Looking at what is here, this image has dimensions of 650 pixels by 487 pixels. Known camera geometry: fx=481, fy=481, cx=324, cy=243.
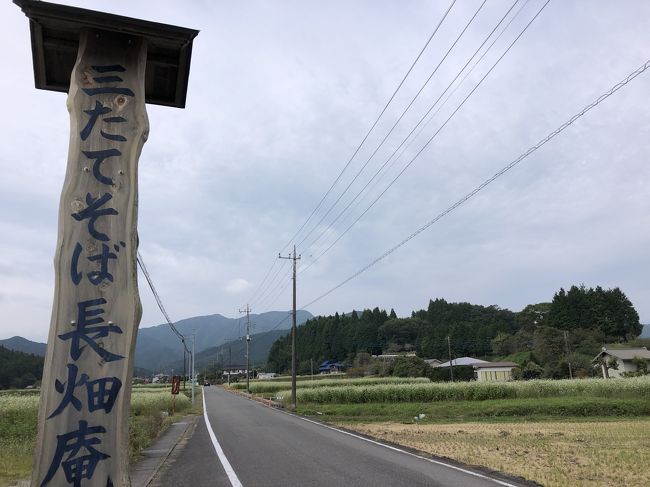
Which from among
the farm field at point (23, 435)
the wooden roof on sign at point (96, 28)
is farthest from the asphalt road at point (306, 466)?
the wooden roof on sign at point (96, 28)

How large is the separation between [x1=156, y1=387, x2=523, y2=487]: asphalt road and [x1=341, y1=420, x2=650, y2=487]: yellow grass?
1084mm

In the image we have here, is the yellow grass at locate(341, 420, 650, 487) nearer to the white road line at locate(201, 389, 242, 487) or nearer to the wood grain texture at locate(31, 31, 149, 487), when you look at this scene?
the white road line at locate(201, 389, 242, 487)

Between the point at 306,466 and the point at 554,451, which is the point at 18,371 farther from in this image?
the point at 554,451

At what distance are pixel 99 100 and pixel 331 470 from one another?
26.7 ft

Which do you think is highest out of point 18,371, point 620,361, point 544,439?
point 18,371

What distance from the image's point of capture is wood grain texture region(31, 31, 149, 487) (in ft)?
9.30

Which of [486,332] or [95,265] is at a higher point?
[486,332]

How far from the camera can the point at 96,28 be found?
356 centimetres

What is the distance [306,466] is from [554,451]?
6.17 m

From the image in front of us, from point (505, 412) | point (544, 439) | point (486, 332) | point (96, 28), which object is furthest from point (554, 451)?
point (486, 332)

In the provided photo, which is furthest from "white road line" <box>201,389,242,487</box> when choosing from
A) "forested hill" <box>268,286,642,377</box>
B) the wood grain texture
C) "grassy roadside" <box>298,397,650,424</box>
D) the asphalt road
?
"forested hill" <box>268,286,642,377</box>

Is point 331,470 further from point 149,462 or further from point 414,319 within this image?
point 414,319

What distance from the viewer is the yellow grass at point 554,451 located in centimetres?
860

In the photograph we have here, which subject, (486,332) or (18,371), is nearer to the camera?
(18,371)
